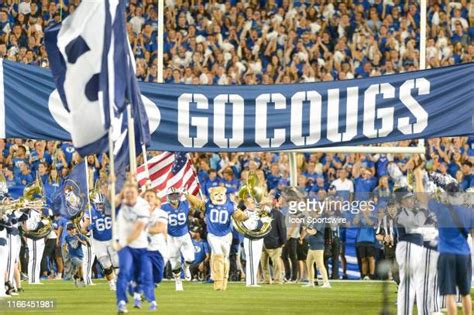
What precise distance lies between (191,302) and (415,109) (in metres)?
4.95

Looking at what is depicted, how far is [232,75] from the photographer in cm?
3103

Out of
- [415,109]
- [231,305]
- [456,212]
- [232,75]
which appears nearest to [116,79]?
[456,212]

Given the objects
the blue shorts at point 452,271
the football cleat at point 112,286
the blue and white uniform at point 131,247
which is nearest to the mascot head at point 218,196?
the football cleat at point 112,286

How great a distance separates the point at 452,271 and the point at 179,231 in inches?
396

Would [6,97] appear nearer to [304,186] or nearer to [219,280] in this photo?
[219,280]

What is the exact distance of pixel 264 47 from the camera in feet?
106

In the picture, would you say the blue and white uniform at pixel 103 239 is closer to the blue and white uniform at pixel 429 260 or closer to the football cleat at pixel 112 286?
the football cleat at pixel 112 286

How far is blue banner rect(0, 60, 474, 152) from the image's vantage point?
23594mm

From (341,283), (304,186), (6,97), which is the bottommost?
(341,283)

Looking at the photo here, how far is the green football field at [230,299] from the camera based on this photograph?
21047 millimetres

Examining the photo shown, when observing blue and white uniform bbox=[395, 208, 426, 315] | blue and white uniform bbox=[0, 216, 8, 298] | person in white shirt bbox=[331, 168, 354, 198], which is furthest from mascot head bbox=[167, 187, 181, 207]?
blue and white uniform bbox=[395, 208, 426, 315]

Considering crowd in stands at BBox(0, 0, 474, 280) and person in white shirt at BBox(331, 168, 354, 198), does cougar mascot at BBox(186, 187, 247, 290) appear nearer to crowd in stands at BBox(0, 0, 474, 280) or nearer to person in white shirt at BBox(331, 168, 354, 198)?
crowd in stands at BBox(0, 0, 474, 280)

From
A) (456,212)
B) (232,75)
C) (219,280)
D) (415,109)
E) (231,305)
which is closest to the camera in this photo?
(456,212)

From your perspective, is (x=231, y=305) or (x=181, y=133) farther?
(x=181, y=133)
